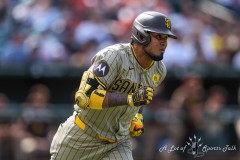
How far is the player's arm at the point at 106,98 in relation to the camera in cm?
608

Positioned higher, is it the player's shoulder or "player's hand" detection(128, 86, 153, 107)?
the player's shoulder

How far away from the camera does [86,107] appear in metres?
6.14

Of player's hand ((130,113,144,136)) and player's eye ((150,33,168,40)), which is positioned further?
player's hand ((130,113,144,136))

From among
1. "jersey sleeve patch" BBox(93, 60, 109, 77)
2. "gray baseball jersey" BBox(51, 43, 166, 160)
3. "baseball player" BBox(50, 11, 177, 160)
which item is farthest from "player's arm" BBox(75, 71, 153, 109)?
"gray baseball jersey" BBox(51, 43, 166, 160)

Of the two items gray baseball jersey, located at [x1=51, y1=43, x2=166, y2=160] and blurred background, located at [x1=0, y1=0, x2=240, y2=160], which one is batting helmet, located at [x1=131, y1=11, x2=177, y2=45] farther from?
blurred background, located at [x1=0, y1=0, x2=240, y2=160]

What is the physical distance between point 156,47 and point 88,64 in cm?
603

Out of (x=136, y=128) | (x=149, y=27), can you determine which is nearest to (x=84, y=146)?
(x=136, y=128)

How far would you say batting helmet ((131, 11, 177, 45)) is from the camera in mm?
6375

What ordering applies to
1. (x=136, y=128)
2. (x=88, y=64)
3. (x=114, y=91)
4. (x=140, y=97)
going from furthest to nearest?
(x=88, y=64), (x=136, y=128), (x=114, y=91), (x=140, y=97)

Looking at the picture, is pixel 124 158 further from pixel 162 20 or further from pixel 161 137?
pixel 161 137

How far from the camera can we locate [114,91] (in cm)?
651

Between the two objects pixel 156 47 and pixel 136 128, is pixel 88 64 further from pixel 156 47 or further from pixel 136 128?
pixel 156 47

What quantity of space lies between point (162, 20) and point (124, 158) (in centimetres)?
138

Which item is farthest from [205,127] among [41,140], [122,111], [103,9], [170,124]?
[122,111]
